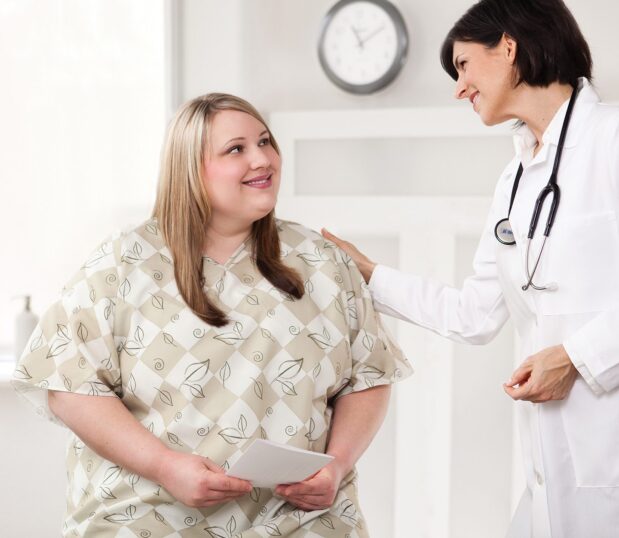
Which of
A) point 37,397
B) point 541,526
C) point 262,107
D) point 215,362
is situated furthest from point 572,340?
point 262,107

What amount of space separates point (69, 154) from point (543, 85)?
69.0 inches

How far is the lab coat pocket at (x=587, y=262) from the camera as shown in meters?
1.51

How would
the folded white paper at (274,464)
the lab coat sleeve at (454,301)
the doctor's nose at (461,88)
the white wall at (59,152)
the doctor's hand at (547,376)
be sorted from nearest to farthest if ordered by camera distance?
the folded white paper at (274,464) < the doctor's hand at (547,376) < the doctor's nose at (461,88) < the lab coat sleeve at (454,301) < the white wall at (59,152)

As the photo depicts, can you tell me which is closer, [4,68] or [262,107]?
[262,107]

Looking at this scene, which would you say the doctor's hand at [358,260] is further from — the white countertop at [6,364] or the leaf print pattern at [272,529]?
the white countertop at [6,364]

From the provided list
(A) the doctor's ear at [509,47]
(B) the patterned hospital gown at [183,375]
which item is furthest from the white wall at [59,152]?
(A) the doctor's ear at [509,47]

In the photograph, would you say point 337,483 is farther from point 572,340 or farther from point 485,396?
point 485,396

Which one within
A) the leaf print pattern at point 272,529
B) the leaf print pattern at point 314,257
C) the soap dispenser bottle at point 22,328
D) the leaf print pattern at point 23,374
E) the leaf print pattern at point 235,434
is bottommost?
the soap dispenser bottle at point 22,328

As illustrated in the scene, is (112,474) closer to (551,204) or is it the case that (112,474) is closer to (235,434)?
(235,434)

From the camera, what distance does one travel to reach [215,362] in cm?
160

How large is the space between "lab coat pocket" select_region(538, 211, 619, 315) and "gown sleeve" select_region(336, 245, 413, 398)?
0.41m

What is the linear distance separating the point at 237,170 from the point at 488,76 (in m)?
0.52

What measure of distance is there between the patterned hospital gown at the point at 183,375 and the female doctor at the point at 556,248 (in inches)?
14.7

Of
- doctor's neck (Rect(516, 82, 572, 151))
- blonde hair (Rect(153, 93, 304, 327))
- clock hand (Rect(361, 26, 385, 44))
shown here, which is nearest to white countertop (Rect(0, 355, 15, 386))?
blonde hair (Rect(153, 93, 304, 327))
